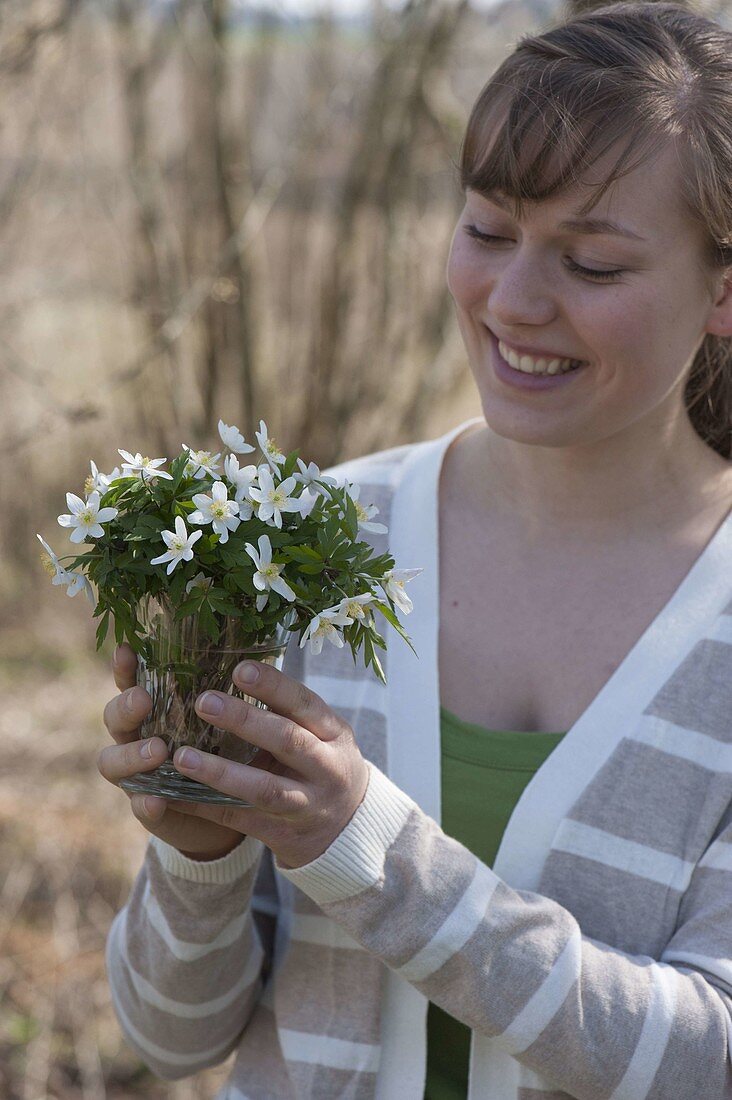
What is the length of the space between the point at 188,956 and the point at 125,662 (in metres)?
0.47

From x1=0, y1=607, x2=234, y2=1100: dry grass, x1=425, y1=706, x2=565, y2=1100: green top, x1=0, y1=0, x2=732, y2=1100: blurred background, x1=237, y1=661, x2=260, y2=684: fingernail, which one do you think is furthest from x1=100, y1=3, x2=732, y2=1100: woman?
x1=0, y1=0, x2=732, y2=1100: blurred background

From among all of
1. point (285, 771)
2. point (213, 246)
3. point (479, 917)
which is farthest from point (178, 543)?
point (213, 246)

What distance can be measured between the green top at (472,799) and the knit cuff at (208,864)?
0.90 feet

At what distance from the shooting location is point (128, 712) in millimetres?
1220

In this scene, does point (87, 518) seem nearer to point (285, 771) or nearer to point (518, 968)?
point (285, 771)

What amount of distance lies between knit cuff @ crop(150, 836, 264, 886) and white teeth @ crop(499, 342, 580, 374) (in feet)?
2.26

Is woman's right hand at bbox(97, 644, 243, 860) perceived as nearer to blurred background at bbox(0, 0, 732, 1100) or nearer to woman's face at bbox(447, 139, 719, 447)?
woman's face at bbox(447, 139, 719, 447)

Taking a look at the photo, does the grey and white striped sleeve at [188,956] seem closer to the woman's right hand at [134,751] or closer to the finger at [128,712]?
the woman's right hand at [134,751]

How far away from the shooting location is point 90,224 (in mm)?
4242

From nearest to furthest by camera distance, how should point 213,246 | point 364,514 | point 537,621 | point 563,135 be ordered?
point 364,514
point 563,135
point 537,621
point 213,246

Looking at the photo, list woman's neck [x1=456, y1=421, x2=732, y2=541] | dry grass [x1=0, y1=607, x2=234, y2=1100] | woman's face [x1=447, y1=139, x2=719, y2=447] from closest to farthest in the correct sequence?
1. woman's face [x1=447, y1=139, x2=719, y2=447]
2. woman's neck [x1=456, y1=421, x2=732, y2=541]
3. dry grass [x1=0, y1=607, x2=234, y2=1100]

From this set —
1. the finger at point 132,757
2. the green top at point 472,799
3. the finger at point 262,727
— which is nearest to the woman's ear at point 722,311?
the green top at point 472,799

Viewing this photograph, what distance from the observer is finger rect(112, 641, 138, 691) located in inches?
49.2

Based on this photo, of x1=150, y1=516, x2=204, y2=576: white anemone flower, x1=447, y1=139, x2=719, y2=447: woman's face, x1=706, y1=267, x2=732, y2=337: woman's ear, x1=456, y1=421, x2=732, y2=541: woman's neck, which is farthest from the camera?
x1=456, y1=421, x2=732, y2=541: woman's neck
